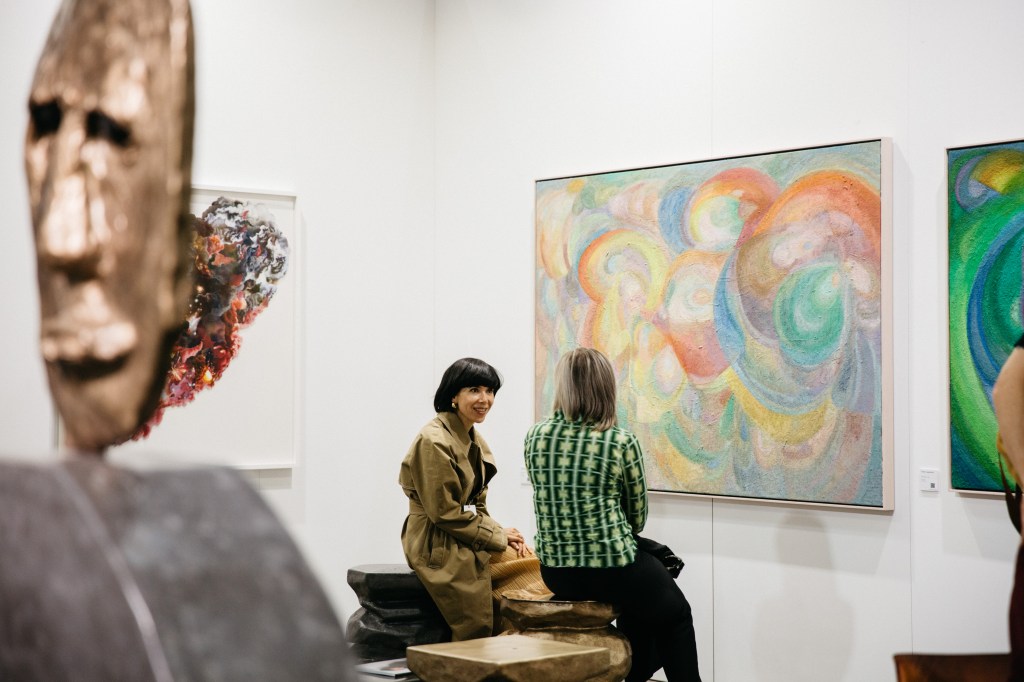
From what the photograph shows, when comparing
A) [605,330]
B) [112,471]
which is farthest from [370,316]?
[112,471]

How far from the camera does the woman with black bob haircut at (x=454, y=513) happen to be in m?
4.99

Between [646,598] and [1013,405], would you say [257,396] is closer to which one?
[646,598]

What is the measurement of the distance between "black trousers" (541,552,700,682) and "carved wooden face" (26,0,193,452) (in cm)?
331

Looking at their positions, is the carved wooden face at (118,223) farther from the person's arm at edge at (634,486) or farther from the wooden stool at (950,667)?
the person's arm at edge at (634,486)

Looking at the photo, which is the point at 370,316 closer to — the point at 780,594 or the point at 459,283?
the point at 459,283

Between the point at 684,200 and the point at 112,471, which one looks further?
the point at 684,200

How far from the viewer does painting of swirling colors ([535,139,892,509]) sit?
4840mm

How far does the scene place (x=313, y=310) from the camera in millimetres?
6195

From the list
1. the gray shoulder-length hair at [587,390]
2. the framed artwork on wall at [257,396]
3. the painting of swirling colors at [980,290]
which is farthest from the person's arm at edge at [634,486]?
the framed artwork on wall at [257,396]

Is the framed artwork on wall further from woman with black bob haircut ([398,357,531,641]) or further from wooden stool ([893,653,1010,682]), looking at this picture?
wooden stool ([893,653,1010,682])

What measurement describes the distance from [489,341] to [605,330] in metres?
0.89

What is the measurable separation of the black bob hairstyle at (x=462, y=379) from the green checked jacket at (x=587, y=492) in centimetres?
70

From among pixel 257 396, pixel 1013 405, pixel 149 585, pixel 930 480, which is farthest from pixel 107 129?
pixel 257 396

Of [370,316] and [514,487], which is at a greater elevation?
[370,316]
